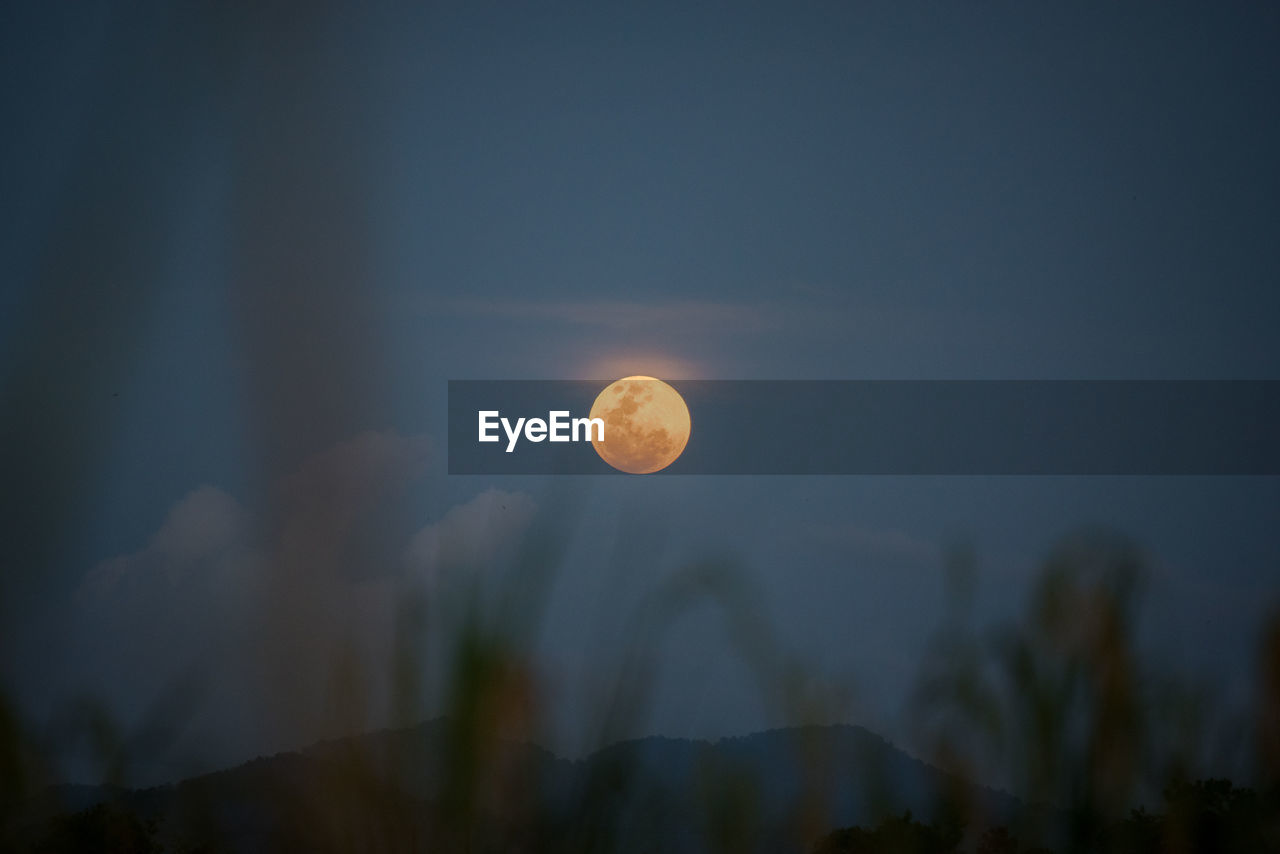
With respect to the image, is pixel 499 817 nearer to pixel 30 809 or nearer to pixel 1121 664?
pixel 30 809

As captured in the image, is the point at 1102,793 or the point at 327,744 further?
the point at 1102,793

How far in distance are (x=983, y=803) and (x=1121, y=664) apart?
0.93m

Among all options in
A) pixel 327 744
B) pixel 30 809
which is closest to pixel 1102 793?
pixel 327 744

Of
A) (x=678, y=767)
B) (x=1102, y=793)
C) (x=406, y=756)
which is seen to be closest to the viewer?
(x=406, y=756)

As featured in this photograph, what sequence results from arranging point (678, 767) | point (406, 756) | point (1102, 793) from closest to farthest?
point (406, 756), point (1102, 793), point (678, 767)

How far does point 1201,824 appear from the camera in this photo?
13.8ft

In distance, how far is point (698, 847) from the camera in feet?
12.7

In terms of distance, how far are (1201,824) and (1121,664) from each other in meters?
0.83

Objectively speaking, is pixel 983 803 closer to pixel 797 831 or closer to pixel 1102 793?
pixel 1102 793

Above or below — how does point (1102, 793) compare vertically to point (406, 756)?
below

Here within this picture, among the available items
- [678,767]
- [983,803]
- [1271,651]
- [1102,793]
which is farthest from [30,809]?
[1271,651]

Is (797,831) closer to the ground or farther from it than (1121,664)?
closer to the ground

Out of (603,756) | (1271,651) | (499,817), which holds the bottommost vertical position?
(499,817)

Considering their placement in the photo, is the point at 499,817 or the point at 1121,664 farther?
the point at 1121,664
